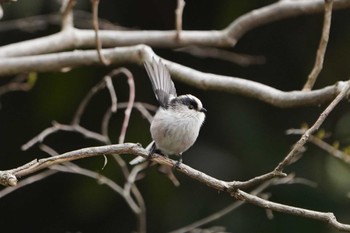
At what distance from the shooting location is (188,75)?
11.8 ft

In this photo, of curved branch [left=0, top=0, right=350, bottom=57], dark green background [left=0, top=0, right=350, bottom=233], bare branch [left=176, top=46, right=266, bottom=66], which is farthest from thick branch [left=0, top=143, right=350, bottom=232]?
dark green background [left=0, top=0, right=350, bottom=233]

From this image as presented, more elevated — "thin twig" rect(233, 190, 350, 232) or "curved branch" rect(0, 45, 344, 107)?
"thin twig" rect(233, 190, 350, 232)

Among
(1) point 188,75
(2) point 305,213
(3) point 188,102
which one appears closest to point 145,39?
(1) point 188,75

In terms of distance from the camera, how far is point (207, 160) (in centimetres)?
566

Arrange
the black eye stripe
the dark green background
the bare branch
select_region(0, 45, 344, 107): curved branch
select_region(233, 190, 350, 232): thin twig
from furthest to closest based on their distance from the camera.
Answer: the dark green background < the bare branch < the black eye stripe < select_region(0, 45, 344, 107): curved branch < select_region(233, 190, 350, 232): thin twig

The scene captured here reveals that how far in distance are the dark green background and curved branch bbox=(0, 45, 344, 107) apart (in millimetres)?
1625

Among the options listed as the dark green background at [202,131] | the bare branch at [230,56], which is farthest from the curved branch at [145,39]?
the dark green background at [202,131]

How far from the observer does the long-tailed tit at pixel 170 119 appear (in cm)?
321

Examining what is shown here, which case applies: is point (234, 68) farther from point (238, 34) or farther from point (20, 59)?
point (20, 59)

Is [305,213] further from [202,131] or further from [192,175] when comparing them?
[202,131]

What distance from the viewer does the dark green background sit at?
5465 millimetres

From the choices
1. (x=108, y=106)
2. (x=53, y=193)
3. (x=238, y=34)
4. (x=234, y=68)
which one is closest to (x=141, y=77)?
(x=108, y=106)

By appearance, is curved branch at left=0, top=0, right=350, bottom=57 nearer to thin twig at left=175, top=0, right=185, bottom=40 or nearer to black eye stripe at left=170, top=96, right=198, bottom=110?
thin twig at left=175, top=0, right=185, bottom=40

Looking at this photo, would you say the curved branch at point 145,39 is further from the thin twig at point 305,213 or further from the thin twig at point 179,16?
the thin twig at point 305,213
